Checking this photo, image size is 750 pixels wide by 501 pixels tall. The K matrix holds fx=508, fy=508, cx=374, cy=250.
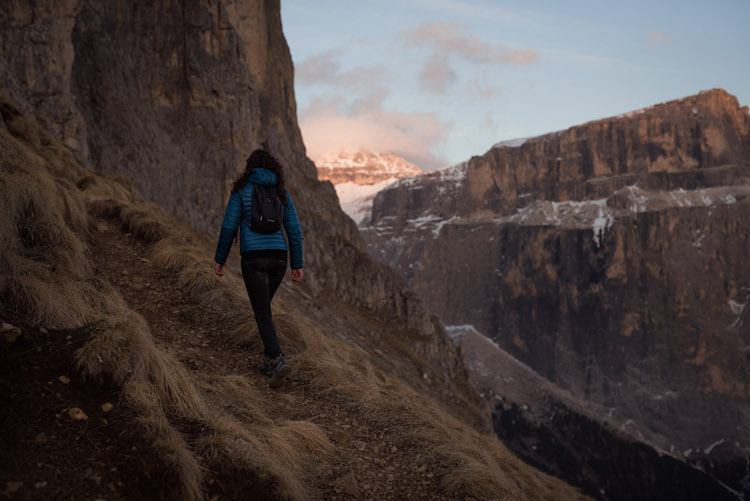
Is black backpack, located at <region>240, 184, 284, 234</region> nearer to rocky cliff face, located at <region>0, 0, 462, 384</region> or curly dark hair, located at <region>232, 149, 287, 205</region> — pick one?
curly dark hair, located at <region>232, 149, 287, 205</region>

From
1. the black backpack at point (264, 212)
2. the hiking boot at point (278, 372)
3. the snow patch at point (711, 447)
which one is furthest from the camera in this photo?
the snow patch at point (711, 447)

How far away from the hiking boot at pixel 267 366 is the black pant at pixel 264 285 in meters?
0.07

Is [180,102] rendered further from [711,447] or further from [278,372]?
[711,447]

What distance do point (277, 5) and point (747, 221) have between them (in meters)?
177

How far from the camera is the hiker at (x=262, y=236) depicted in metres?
5.57

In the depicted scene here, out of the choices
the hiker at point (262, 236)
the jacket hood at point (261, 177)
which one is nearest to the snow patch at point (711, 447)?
the hiker at point (262, 236)

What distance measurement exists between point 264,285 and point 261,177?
3.98ft

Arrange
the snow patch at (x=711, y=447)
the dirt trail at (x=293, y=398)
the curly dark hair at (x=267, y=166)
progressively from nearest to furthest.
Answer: the dirt trail at (x=293, y=398) < the curly dark hair at (x=267, y=166) < the snow patch at (x=711, y=447)

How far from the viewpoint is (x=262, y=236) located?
5.59 meters

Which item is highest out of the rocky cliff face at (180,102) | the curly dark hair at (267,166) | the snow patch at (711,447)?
the rocky cliff face at (180,102)

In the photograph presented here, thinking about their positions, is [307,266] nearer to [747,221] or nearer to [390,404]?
[390,404]

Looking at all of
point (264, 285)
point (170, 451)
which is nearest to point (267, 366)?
point (264, 285)

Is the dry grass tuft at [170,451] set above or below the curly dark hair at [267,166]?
below

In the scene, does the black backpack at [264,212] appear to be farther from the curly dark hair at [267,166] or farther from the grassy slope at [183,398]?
the grassy slope at [183,398]
